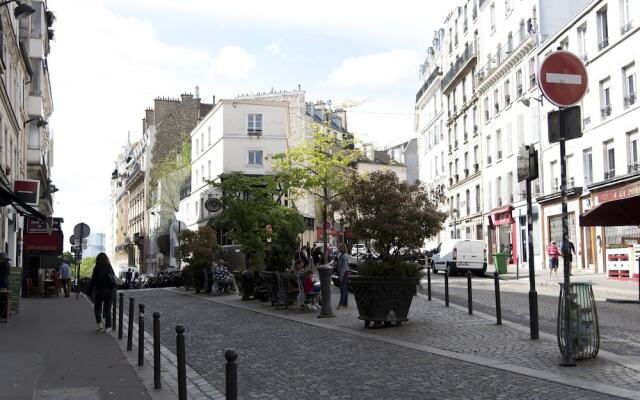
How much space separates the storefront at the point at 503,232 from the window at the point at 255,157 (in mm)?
17826

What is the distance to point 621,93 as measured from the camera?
30562mm

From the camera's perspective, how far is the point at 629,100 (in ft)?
98.6

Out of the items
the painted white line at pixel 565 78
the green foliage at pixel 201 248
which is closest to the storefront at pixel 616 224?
the painted white line at pixel 565 78

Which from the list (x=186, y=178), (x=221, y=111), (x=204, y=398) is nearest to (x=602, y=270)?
(x=204, y=398)

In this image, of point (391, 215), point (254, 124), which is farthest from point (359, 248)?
point (391, 215)

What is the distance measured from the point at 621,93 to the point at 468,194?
75.9ft

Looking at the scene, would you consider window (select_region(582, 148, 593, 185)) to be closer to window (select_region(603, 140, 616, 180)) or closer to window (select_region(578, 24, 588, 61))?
window (select_region(603, 140, 616, 180))

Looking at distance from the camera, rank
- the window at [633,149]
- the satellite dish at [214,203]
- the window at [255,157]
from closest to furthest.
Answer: the satellite dish at [214,203] → the window at [633,149] → the window at [255,157]

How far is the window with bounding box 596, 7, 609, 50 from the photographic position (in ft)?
105

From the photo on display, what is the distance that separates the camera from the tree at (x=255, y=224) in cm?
2070

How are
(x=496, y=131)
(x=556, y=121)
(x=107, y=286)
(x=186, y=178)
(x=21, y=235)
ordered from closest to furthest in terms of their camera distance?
(x=556, y=121) → (x=107, y=286) → (x=21, y=235) → (x=496, y=131) → (x=186, y=178)

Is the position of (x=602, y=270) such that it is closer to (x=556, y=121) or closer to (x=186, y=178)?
(x=556, y=121)

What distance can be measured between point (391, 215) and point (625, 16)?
2213 centimetres

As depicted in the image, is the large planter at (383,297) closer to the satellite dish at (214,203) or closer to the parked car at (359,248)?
the parked car at (359,248)
